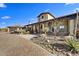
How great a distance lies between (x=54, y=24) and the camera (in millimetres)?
4016

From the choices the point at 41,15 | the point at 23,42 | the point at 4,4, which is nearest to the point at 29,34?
the point at 23,42

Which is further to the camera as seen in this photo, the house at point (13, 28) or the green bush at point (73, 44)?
the house at point (13, 28)

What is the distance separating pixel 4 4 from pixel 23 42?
0.88 m

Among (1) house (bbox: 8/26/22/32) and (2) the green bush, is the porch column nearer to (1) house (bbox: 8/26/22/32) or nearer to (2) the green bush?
(2) the green bush

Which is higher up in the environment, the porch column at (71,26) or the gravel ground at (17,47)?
the porch column at (71,26)

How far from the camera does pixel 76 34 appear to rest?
3949mm

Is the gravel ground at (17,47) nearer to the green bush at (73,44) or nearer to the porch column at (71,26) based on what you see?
the green bush at (73,44)

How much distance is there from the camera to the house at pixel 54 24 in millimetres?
3916

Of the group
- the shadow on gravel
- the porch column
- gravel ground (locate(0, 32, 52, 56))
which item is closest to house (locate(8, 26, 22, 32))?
gravel ground (locate(0, 32, 52, 56))

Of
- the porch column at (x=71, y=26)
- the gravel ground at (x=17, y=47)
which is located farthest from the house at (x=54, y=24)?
the gravel ground at (x=17, y=47)

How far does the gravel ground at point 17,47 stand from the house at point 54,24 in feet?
1.06

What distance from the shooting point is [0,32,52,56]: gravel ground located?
3.86m

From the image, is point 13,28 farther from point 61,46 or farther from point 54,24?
point 61,46

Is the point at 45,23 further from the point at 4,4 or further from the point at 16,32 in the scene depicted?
the point at 4,4
